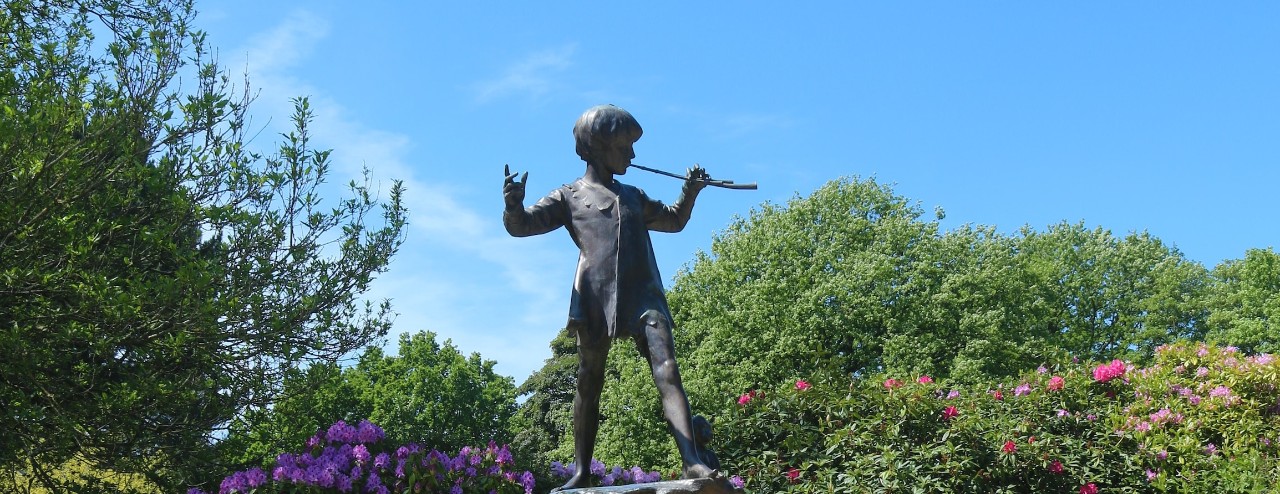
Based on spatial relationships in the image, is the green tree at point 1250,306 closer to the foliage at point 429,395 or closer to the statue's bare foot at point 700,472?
the foliage at point 429,395

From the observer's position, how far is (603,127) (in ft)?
22.2

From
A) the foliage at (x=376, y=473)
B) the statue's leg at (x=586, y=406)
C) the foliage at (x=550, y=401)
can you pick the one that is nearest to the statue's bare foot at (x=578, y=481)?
the statue's leg at (x=586, y=406)

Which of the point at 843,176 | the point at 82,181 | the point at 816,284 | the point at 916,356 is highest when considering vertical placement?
the point at 843,176

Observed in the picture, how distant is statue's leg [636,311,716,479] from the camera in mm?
6008

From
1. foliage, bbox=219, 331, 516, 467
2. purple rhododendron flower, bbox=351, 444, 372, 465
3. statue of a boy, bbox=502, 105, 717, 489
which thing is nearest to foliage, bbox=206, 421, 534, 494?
purple rhododendron flower, bbox=351, 444, 372, 465

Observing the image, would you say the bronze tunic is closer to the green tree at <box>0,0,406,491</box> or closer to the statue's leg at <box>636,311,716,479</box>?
the statue's leg at <box>636,311,716,479</box>

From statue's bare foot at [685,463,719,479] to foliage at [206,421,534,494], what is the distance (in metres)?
3.34

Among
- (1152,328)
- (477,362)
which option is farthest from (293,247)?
(1152,328)

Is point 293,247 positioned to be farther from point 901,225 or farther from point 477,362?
point 477,362

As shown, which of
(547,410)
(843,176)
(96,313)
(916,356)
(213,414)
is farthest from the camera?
(547,410)

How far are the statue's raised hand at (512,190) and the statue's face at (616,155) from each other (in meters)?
0.53

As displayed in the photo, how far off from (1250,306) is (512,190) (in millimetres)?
27688

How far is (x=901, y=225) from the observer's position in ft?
84.1

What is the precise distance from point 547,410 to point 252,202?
25.2 m
